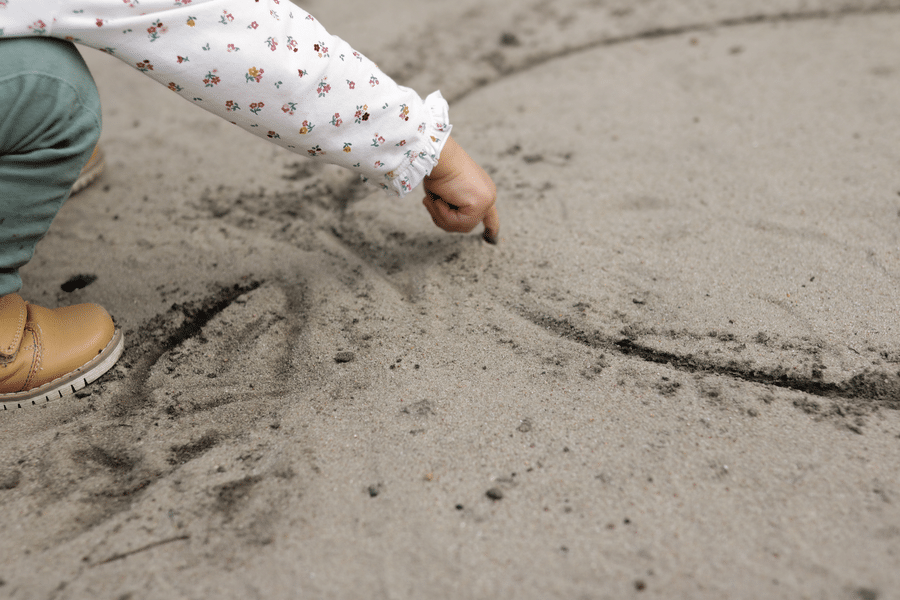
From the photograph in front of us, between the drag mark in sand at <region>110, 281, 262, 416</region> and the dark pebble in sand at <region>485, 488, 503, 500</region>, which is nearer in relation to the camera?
the dark pebble in sand at <region>485, 488, 503, 500</region>

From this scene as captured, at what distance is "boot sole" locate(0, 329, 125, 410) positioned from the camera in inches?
46.6

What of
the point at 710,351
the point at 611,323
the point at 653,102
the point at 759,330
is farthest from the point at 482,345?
the point at 653,102

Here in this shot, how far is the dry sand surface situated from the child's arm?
0.36 metres

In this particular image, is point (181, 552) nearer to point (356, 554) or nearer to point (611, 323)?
point (356, 554)

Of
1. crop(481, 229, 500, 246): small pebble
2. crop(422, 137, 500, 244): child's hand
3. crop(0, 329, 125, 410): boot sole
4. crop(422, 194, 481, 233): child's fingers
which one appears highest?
crop(422, 137, 500, 244): child's hand

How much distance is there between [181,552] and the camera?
2.97 ft

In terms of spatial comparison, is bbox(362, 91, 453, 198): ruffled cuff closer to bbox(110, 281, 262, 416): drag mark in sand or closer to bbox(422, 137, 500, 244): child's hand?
bbox(422, 137, 500, 244): child's hand

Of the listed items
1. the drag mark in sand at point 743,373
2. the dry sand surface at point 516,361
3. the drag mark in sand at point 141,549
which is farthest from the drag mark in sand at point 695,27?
the drag mark in sand at point 141,549

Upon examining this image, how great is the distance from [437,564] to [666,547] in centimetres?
32

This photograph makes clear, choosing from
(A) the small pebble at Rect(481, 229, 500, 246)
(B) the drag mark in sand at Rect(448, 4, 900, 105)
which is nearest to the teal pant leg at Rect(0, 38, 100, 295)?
(A) the small pebble at Rect(481, 229, 500, 246)

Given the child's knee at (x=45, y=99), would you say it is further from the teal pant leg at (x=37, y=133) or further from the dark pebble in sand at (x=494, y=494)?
the dark pebble in sand at (x=494, y=494)

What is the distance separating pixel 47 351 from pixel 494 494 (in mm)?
886

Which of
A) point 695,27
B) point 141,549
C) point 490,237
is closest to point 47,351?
point 141,549

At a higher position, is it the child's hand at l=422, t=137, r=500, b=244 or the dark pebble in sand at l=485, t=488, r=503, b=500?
the child's hand at l=422, t=137, r=500, b=244
